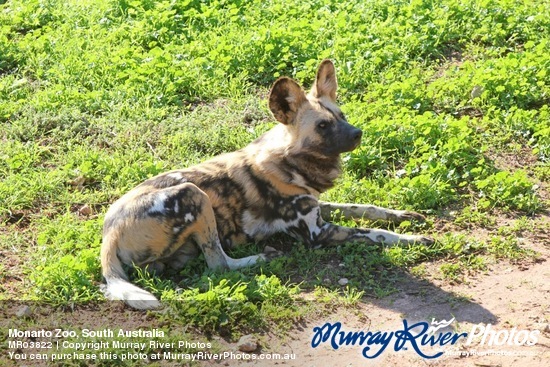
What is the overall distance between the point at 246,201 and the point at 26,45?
3.67 meters

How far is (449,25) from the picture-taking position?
27.9ft

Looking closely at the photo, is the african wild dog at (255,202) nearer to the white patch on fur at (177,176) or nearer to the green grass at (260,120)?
the white patch on fur at (177,176)

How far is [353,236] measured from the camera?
610 centimetres

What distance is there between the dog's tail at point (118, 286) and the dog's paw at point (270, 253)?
89 cm

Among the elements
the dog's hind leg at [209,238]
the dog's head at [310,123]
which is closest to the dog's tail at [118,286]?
the dog's hind leg at [209,238]

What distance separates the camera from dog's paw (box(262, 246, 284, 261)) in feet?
19.7

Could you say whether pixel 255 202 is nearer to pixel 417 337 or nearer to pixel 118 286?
pixel 118 286

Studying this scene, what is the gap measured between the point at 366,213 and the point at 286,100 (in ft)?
3.04

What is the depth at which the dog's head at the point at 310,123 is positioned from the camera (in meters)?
6.29

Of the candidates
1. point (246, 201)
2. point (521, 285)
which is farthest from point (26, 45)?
point (521, 285)

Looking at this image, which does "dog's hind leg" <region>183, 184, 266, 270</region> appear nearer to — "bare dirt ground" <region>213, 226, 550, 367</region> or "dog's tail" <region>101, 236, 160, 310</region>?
"dog's tail" <region>101, 236, 160, 310</region>

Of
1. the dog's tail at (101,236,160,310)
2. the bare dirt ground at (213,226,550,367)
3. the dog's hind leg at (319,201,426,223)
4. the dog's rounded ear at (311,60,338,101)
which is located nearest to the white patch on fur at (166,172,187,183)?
the dog's tail at (101,236,160,310)

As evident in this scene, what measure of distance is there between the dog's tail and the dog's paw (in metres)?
0.89

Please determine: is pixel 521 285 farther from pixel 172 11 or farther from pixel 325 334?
pixel 172 11
